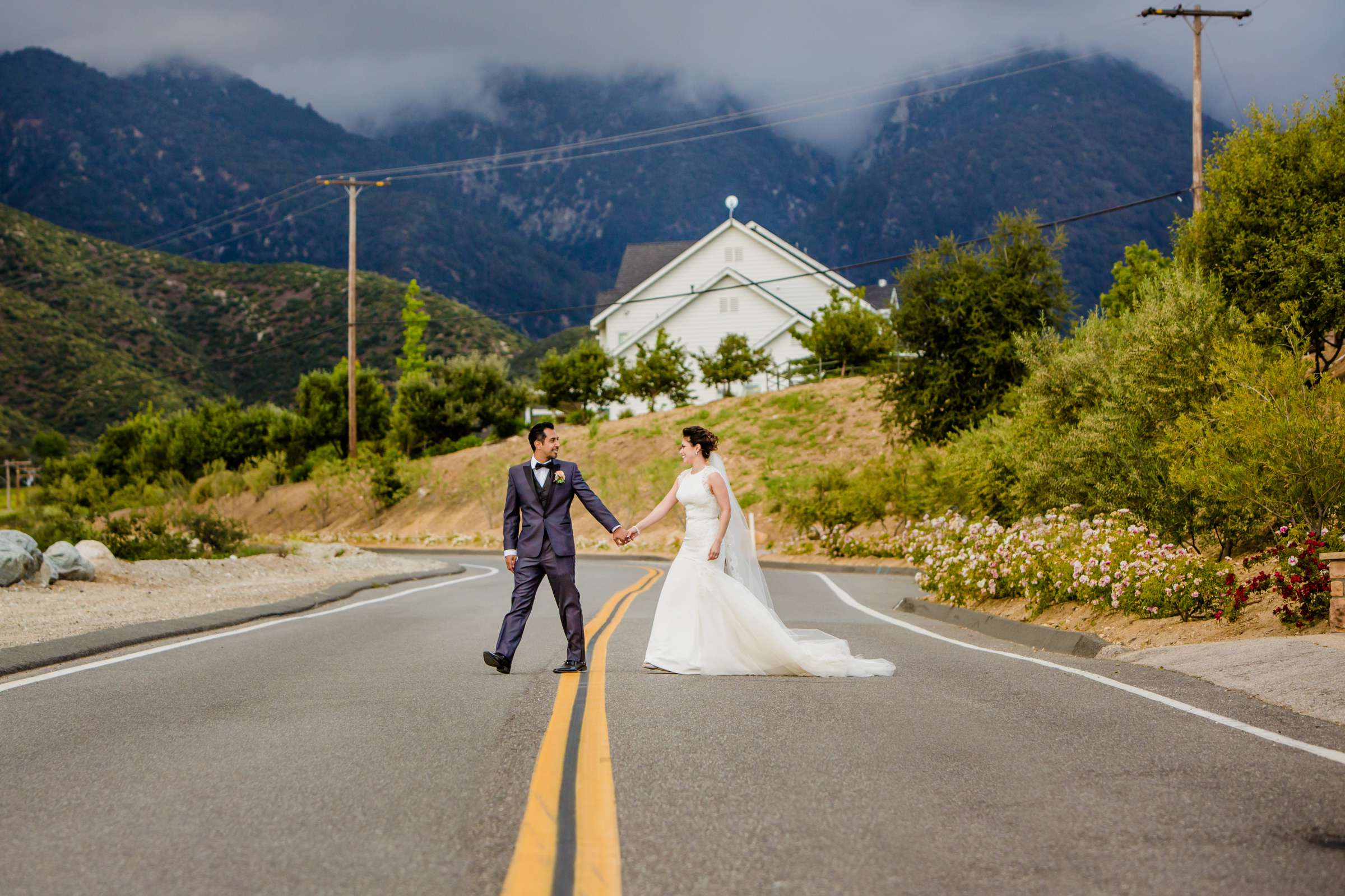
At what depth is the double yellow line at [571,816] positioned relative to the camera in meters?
4.26

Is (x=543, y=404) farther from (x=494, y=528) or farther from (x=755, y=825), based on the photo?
(x=755, y=825)

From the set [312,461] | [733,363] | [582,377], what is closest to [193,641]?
[733,363]

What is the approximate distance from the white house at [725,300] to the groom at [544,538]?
51419 mm

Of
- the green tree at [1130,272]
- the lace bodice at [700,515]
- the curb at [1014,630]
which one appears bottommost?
the curb at [1014,630]

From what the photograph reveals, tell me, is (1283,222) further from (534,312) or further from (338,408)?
(338,408)

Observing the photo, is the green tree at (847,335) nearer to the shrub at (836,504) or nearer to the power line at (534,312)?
the power line at (534,312)

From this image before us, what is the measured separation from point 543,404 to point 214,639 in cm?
5411

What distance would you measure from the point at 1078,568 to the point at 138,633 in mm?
9854

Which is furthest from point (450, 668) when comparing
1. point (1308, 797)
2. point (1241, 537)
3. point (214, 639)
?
point (1241, 537)

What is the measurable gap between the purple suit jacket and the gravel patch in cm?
522

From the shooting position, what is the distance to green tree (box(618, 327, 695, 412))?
6069 centimetres

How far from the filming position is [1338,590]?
10.7 m

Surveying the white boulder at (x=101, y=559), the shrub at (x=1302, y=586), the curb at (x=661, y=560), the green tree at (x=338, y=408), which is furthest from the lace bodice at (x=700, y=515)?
the green tree at (x=338, y=408)

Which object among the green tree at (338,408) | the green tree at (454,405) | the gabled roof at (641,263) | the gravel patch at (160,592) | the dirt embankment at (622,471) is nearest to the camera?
the gravel patch at (160,592)
